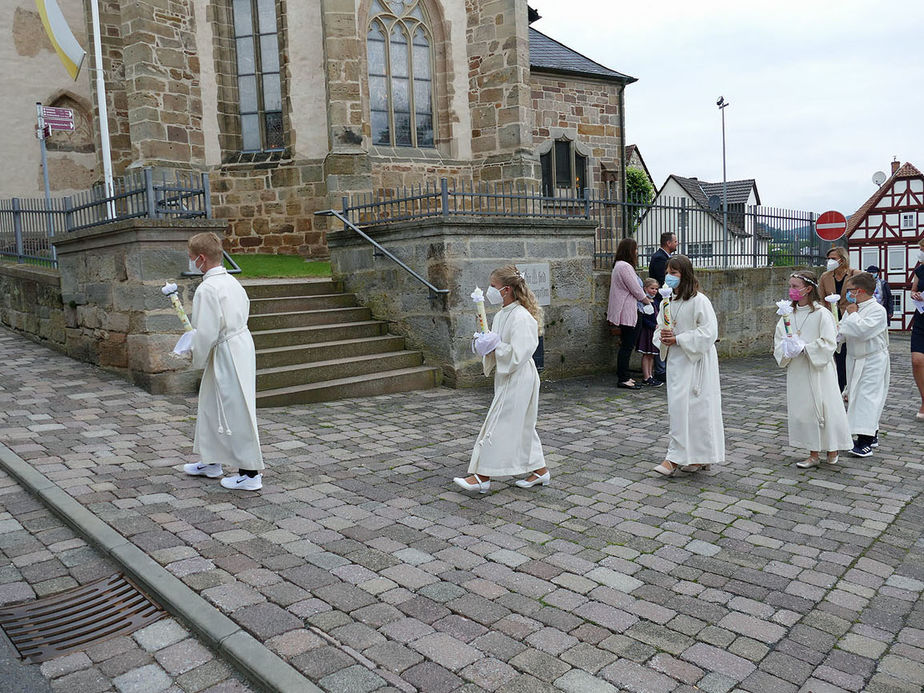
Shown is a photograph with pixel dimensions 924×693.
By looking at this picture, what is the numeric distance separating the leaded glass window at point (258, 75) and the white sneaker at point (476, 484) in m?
12.5

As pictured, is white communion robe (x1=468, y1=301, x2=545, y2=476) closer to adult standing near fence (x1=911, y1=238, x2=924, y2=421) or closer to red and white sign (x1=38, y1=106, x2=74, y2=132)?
adult standing near fence (x1=911, y1=238, x2=924, y2=421)

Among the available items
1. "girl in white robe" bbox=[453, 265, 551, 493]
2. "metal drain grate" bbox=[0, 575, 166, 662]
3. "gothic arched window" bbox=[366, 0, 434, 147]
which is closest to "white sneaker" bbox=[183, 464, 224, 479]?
"metal drain grate" bbox=[0, 575, 166, 662]

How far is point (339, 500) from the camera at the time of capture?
5387 mm

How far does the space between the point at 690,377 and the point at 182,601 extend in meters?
4.13

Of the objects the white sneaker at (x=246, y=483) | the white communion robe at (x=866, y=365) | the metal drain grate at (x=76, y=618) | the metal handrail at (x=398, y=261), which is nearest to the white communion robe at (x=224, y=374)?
the white sneaker at (x=246, y=483)

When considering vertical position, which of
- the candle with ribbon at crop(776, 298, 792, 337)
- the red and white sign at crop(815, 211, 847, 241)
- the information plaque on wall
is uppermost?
the red and white sign at crop(815, 211, 847, 241)

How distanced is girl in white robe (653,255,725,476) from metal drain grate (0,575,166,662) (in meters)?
3.95

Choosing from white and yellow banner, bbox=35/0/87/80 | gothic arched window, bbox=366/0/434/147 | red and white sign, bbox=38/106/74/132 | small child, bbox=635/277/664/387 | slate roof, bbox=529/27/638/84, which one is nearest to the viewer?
small child, bbox=635/277/664/387

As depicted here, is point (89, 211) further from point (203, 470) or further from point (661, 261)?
point (661, 261)

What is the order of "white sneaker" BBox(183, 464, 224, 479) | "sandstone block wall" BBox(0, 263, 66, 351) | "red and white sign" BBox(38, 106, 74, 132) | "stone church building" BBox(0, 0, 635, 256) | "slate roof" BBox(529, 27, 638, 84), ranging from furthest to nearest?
"slate roof" BBox(529, 27, 638, 84), "red and white sign" BBox(38, 106, 74, 132), "stone church building" BBox(0, 0, 635, 256), "sandstone block wall" BBox(0, 263, 66, 351), "white sneaker" BBox(183, 464, 224, 479)

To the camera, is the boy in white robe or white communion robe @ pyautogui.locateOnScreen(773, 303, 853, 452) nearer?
the boy in white robe

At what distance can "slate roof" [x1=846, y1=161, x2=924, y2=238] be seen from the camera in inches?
1492

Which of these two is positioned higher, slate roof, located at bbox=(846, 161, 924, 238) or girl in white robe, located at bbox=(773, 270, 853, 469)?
slate roof, located at bbox=(846, 161, 924, 238)

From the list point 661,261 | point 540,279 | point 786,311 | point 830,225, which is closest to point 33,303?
point 540,279
